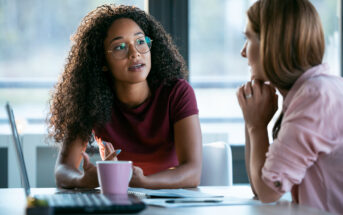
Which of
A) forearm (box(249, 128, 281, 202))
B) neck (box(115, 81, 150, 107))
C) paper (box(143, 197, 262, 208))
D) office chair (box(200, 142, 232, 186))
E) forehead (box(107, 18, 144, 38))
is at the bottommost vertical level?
office chair (box(200, 142, 232, 186))

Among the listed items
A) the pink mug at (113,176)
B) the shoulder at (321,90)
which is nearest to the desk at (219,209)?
the pink mug at (113,176)

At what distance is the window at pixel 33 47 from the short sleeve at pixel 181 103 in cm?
153

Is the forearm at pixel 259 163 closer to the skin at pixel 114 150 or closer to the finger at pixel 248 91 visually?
the finger at pixel 248 91

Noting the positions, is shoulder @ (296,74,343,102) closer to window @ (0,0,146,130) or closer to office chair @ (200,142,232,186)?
office chair @ (200,142,232,186)

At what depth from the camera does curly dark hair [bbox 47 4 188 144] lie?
80.8 inches

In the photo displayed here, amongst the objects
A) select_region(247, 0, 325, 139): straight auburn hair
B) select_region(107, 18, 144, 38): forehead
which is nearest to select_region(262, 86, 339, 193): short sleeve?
select_region(247, 0, 325, 139): straight auburn hair

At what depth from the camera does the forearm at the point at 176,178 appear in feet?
5.41

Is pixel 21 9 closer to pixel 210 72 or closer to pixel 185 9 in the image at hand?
pixel 185 9

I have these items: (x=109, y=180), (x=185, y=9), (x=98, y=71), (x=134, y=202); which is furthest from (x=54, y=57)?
(x=134, y=202)

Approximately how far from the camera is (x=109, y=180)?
1275 millimetres

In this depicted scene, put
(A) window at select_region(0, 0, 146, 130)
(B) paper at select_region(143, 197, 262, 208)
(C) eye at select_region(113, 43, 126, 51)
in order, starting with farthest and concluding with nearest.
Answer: (A) window at select_region(0, 0, 146, 130)
(C) eye at select_region(113, 43, 126, 51)
(B) paper at select_region(143, 197, 262, 208)

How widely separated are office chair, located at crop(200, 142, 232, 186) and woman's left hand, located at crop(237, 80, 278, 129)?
0.48 m

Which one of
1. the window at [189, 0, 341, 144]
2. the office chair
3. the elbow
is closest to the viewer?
the elbow

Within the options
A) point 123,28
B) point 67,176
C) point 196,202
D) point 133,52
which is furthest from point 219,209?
point 123,28
